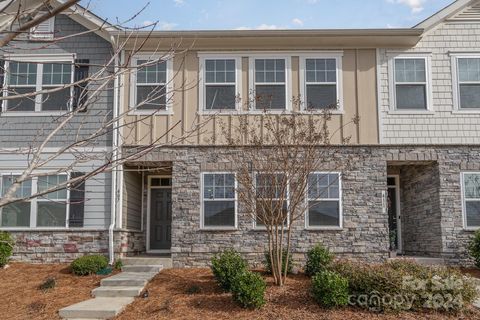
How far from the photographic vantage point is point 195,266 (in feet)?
40.0

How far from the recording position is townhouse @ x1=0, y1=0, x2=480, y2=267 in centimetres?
1227

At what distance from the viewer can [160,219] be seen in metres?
14.3

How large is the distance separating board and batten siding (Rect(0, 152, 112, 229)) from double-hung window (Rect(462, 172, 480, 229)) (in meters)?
8.44

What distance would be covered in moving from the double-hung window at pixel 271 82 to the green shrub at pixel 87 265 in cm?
507

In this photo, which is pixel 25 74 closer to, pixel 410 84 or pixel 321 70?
pixel 321 70

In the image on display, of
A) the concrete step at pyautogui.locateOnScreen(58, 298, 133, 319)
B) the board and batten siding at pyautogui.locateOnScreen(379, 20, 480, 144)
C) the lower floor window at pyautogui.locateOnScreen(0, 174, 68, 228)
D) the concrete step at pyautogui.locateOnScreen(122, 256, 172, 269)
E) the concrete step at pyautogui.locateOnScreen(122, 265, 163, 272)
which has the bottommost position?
the concrete step at pyautogui.locateOnScreen(58, 298, 133, 319)

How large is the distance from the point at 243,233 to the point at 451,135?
550cm

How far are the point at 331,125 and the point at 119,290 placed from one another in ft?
20.1

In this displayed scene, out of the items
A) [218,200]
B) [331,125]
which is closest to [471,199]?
[331,125]

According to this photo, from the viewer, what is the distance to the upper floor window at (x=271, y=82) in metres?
12.7

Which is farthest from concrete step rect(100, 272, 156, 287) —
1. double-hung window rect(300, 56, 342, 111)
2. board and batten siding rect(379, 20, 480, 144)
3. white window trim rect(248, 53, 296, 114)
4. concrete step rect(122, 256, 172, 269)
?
board and batten siding rect(379, 20, 480, 144)

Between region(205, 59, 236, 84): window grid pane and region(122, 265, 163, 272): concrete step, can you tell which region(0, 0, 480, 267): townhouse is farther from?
region(122, 265, 163, 272): concrete step

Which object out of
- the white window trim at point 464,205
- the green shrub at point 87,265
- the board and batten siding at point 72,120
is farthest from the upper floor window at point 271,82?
the green shrub at point 87,265

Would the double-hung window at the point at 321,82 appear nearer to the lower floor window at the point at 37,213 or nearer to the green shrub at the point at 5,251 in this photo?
the lower floor window at the point at 37,213
